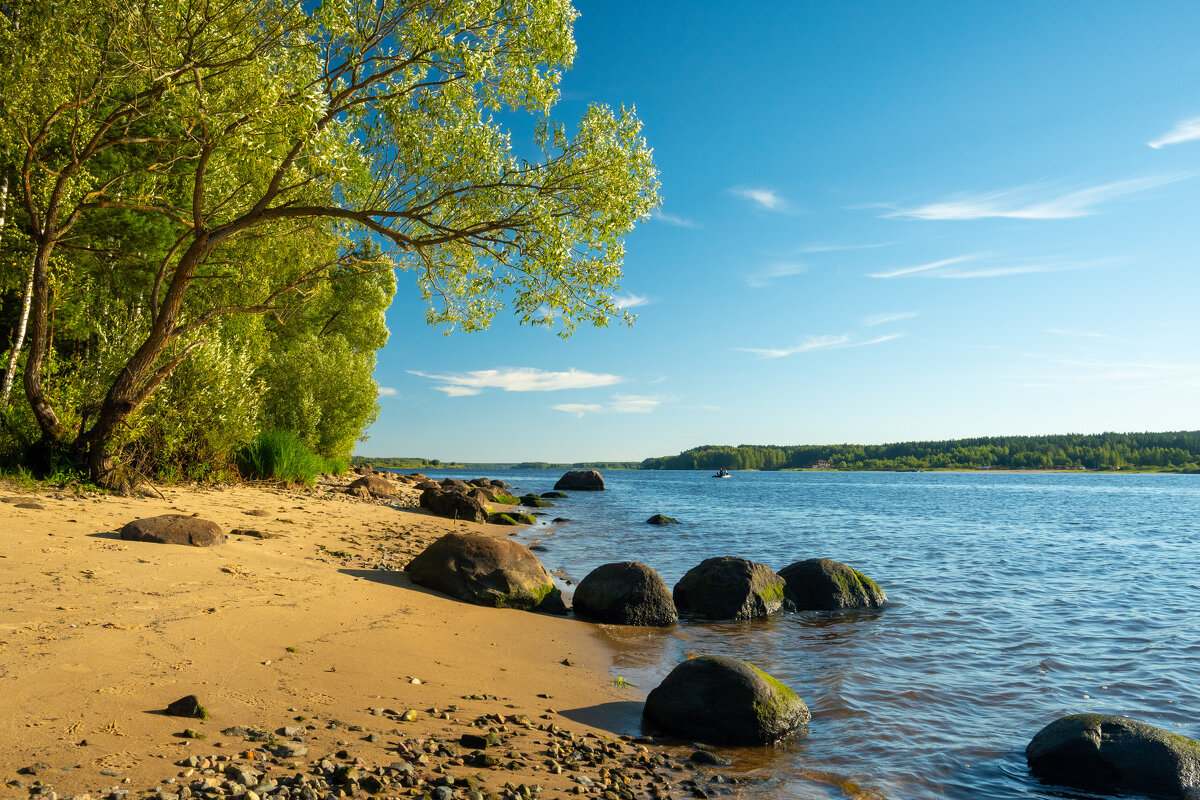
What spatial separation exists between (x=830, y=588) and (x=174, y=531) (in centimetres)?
1221

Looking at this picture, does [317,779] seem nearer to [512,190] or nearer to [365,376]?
[512,190]

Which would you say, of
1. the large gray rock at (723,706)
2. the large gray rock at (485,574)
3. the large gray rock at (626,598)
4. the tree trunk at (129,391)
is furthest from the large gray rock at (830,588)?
the tree trunk at (129,391)

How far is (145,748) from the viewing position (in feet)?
14.6

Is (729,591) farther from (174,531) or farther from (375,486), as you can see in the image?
(375,486)

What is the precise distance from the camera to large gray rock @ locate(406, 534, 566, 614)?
441 inches

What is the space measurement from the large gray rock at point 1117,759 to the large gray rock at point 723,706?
2440 millimetres

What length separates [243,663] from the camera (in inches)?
248

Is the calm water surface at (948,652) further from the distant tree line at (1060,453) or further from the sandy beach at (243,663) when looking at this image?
the distant tree line at (1060,453)

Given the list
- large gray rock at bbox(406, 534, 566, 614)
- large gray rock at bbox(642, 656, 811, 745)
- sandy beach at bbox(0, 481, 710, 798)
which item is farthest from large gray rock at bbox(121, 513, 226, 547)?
large gray rock at bbox(642, 656, 811, 745)

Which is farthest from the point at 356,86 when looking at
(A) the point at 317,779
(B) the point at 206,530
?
(A) the point at 317,779

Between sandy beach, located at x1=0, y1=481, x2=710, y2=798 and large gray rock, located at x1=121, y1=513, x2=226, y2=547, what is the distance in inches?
9.2

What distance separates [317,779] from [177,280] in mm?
12775

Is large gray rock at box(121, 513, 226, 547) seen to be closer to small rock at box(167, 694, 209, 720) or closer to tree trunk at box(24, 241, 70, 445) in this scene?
small rock at box(167, 694, 209, 720)

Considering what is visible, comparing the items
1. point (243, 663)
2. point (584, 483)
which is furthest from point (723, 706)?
point (584, 483)
